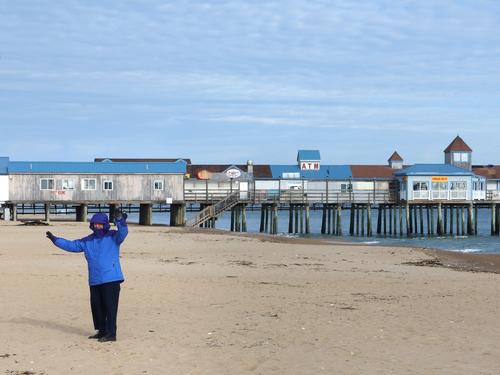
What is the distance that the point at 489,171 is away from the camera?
9438cm

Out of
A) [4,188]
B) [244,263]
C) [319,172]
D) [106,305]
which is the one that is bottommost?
[244,263]

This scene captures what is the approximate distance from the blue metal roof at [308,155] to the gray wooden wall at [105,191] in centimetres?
3157

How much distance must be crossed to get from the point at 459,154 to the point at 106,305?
75417 millimetres

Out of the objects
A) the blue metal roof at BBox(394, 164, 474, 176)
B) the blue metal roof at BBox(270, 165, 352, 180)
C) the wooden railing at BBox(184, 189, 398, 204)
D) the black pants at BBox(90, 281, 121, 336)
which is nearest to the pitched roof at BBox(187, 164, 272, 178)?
the blue metal roof at BBox(270, 165, 352, 180)

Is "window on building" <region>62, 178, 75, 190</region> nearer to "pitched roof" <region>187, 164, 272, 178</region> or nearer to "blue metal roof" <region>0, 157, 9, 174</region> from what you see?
"blue metal roof" <region>0, 157, 9, 174</region>

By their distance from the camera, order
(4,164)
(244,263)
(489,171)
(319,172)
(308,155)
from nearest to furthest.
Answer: (244,263), (4,164), (319,172), (308,155), (489,171)

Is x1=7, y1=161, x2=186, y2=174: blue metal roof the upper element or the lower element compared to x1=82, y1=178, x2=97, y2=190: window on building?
upper

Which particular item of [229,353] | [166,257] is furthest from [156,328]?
[166,257]

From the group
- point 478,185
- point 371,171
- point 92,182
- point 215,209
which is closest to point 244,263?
point 215,209

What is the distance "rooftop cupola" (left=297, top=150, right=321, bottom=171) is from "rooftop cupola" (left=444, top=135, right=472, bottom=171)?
14043 millimetres

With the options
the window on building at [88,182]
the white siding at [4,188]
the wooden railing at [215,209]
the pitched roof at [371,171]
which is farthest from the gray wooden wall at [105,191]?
the pitched roof at [371,171]

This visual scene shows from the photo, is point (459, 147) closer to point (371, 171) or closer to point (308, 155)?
point (371, 171)

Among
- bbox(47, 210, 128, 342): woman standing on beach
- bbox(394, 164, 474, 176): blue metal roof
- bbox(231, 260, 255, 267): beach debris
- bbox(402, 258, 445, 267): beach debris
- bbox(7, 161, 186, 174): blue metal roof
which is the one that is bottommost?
bbox(402, 258, 445, 267): beach debris

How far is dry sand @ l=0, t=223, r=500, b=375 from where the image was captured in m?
8.95
